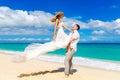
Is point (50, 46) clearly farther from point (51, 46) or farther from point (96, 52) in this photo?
point (96, 52)

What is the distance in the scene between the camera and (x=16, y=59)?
12672 mm

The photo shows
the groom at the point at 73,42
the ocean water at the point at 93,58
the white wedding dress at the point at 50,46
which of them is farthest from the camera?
the ocean water at the point at 93,58

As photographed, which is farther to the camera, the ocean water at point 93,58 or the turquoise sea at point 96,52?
the turquoise sea at point 96,52

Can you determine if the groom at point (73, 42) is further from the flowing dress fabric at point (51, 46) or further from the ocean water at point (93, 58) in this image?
the ocean water at point (93, 58)

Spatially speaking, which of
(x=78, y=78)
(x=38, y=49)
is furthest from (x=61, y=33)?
(x=78, y=78)

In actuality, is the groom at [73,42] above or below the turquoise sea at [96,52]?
above

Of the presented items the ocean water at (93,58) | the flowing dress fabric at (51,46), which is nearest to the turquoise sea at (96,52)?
the ocean water at (93,58)

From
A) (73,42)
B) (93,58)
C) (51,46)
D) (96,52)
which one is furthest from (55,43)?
(96,52)

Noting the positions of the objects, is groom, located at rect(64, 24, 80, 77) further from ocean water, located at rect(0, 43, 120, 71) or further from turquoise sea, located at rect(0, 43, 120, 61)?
turquoise sea, located at rect(0, 43, 120, 61)

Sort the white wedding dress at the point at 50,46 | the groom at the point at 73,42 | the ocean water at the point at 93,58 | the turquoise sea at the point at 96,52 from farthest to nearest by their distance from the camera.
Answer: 1. the turquoise sea at the point at 96,52
2. the ocean water at the point at 93,58
3. the white wedding dress at the point at 50,46
4. the groom at the point at 73,42

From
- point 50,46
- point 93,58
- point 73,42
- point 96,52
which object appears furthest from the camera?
point 96,52

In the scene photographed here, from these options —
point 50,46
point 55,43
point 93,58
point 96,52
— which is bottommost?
point 96,52

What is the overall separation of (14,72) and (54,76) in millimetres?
2131

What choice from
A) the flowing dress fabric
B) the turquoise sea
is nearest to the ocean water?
the turquoise sea
